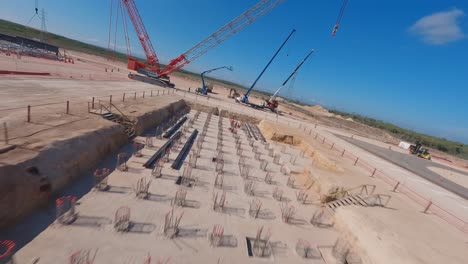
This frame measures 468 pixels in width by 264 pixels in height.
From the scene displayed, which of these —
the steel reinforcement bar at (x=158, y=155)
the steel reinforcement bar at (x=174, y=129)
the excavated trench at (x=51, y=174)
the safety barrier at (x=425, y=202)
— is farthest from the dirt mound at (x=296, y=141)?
the excavated trench at (x=51, y=174)

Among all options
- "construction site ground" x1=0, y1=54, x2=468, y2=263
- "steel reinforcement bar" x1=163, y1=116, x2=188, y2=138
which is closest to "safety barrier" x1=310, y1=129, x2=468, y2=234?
"construction site ground" x1=0, y1=54, x2=468, y2=263

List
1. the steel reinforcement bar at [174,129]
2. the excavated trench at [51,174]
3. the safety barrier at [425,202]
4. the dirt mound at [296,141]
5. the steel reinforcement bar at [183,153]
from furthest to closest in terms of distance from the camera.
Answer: the dirt mound at [296,141], the steel reinforcement bar at [174,129], the steel reinforcement bar at [183,153], the safety barrier at [425,202], the excavated trench at [51,174]

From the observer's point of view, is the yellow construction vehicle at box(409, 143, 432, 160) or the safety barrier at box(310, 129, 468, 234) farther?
the yellow construction vehicle at box(409, 143, 432, 160)

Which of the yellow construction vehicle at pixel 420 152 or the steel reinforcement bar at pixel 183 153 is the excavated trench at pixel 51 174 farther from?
the yellow construction vehicle at pixel 420 152

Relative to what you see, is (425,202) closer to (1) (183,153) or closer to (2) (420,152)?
(1) (183,153)

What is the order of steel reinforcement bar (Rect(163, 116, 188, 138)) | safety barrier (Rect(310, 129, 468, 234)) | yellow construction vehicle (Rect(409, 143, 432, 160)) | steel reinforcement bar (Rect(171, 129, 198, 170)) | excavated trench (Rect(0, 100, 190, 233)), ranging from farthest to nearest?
yellow construction vehicle (Rect(409, 143, 432, 160))
steel reinforcement bar (Rect(163, 116, 188, 138))
steel reinforcement bar (Rect(171, 129, 198, 170))
safety barrier (Rect(310, 129, 468, 234))
excavated trench (Rect(0, 100, 190, 233))

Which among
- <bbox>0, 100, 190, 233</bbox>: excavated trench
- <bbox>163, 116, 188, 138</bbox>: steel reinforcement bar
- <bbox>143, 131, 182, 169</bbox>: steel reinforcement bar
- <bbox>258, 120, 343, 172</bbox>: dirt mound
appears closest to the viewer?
<bbox>0, 100, 190, 233</bbox>: excavated trench

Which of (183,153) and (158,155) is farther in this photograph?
(183,153)

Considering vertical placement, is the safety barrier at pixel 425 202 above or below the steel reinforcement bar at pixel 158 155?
above

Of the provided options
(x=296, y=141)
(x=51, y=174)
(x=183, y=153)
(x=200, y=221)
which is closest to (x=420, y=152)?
(x=296, y=141)

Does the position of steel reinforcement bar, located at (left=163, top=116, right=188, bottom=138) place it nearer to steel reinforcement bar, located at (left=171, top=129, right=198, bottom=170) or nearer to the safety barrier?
steel reinforcement bar, located at (left=171, top=129, right=198, bottom=170)

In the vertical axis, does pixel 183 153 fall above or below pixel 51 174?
below

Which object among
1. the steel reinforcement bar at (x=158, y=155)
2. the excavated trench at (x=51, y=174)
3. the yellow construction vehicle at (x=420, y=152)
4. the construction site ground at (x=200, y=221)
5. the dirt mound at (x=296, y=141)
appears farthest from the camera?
the yellow construction vehicle at (x=420, y=152)

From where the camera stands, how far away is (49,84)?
26.2 meters
